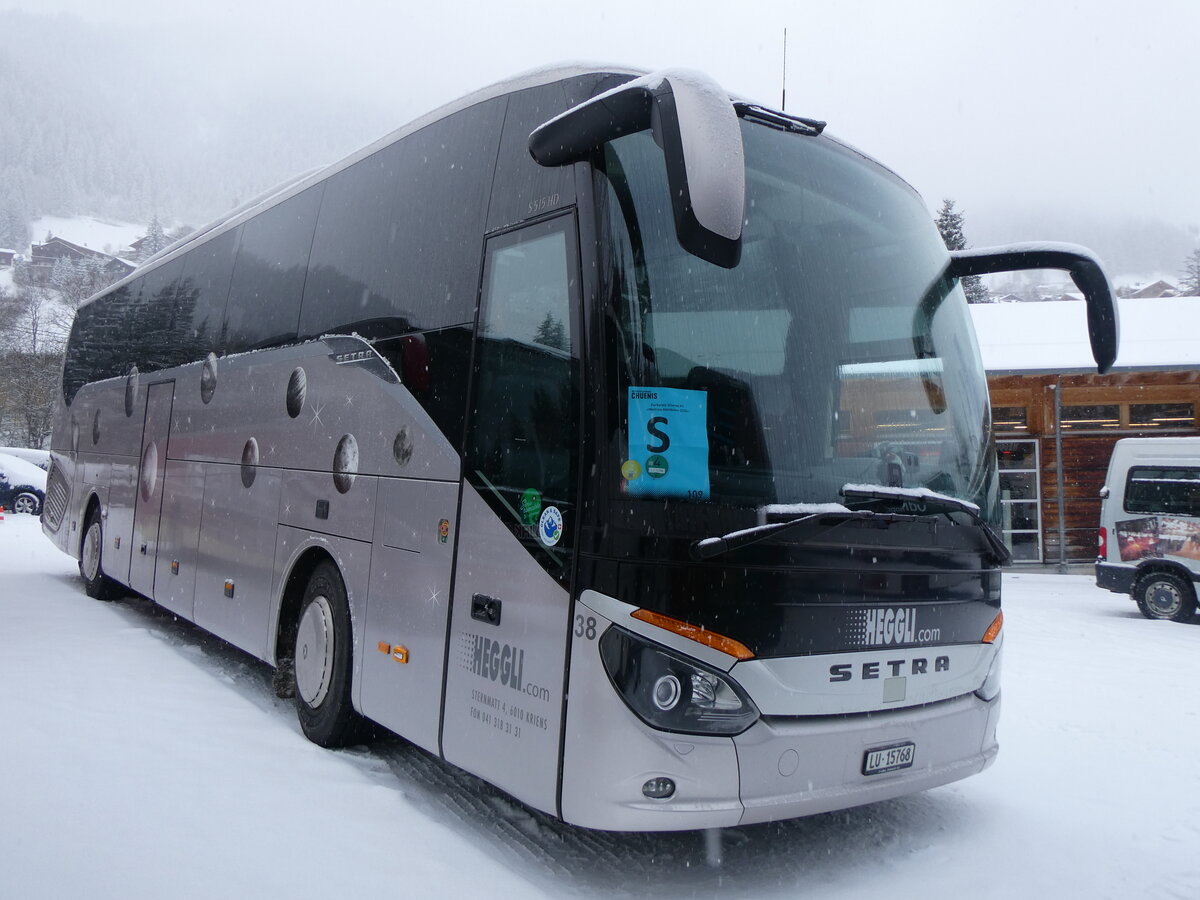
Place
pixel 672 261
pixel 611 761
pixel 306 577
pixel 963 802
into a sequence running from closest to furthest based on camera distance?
pixel 611 761 < pixel 672 261 < pixel 963 802 < pixel 306 577

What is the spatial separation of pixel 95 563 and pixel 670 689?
30.1 feet

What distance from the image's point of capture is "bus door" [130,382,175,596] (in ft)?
28.5

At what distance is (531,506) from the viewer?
3.90 metres

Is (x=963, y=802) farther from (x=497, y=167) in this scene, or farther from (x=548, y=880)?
(x=497, y=167)

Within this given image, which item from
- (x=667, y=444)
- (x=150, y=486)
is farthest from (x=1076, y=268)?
(x=150, y=486)

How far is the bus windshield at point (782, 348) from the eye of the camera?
3580 millimetres

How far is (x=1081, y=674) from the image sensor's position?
8.89 metres

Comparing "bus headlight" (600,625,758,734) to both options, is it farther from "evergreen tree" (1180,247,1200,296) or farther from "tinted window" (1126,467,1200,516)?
"evergreen tree" (1180,247,1200,296)

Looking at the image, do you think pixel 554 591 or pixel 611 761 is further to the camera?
pixel 554 591

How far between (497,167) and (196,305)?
5.03 meters

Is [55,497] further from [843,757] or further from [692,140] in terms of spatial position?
[692,140]

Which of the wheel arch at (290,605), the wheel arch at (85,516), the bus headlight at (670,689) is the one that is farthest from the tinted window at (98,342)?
the bus headlight at (670,689)

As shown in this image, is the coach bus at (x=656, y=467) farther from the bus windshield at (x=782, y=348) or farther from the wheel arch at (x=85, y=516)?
the wheel arch at (x=85, y=516)

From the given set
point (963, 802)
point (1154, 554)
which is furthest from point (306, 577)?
point (1154, 554)
